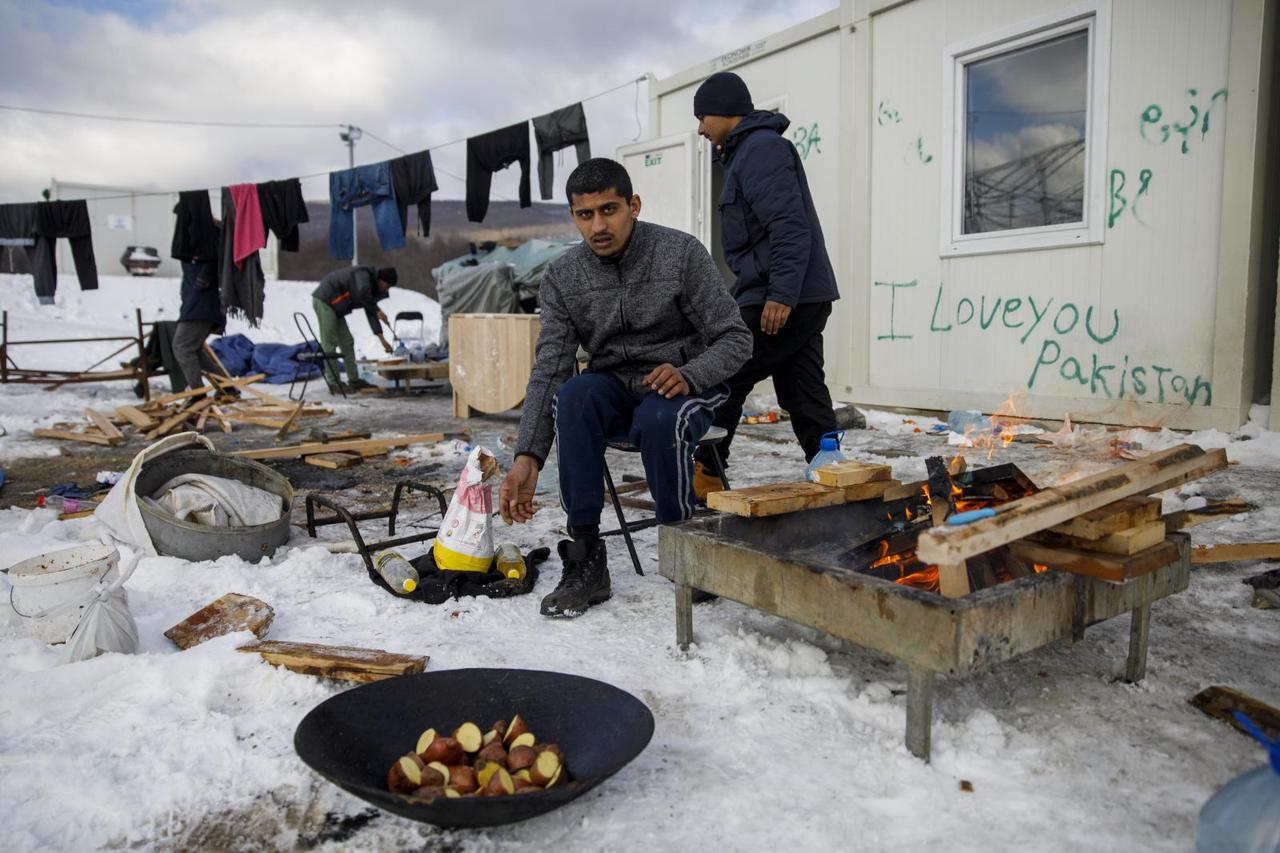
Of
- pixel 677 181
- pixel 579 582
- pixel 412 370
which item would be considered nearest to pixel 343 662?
pixel 579 582

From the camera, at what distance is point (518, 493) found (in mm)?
2955

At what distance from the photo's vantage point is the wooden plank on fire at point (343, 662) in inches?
95.5

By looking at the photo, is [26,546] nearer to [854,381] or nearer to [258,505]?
[258,505]

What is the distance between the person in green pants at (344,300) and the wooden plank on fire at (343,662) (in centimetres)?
1015

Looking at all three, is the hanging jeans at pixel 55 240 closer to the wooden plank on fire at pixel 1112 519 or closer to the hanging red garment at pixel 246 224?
the hanging red garment at pixel 246 224

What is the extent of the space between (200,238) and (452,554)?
31.5ft

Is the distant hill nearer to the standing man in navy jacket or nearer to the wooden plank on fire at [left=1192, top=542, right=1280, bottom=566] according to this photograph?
the standing man in navy jacket

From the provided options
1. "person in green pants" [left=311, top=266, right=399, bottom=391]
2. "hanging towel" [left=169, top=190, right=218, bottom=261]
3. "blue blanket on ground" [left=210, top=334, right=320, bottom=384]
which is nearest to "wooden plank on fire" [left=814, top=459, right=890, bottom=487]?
"hanging towel" [left=169, top=190, right=218, bottom=261]

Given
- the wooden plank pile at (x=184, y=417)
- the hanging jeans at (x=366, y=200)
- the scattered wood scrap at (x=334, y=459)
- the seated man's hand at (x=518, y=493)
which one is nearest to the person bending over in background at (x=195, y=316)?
the wooden plank pile at (x=184, y=417)

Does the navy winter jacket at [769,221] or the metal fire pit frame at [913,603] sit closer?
the metal fire pit frame at [913,603]

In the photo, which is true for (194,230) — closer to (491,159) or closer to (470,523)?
(491,159)

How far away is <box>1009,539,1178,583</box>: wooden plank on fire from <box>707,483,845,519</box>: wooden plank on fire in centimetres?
58

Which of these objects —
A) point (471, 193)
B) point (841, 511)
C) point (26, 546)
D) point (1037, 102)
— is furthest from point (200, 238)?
point (841, 511)

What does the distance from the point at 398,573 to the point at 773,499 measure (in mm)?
1530
